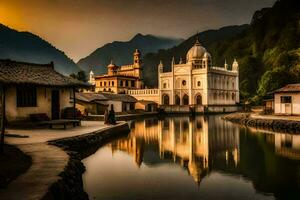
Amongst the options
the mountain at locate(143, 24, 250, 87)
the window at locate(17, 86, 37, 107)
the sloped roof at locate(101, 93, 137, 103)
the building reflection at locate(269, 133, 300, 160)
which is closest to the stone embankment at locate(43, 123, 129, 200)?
the window at locate(17, 86, 37, 107)

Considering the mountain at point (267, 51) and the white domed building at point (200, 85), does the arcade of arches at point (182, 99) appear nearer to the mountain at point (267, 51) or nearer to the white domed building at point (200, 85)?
the white domed building at point (200, 85)

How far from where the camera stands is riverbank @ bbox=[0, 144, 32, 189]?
384 inches

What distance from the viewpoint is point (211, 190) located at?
37.7 feet

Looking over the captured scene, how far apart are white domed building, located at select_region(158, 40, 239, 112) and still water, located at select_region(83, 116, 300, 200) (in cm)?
4564

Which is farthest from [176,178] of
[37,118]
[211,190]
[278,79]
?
[278,79]

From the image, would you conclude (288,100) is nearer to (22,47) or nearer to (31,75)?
(31,75)

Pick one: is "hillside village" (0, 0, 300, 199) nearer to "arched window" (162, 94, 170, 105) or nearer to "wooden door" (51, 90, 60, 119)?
"wooden door" (51, 90, 60, 119)

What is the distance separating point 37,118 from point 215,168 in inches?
A: 586

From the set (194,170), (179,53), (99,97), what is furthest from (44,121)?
(179,53)

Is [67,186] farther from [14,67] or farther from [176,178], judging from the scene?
[14,67]

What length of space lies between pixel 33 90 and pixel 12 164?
1420 cm

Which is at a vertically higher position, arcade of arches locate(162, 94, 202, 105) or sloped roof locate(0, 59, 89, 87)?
sloped roof locate(0, 59, 89, 87)

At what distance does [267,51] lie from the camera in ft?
273

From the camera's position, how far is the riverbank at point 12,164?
9748mm
